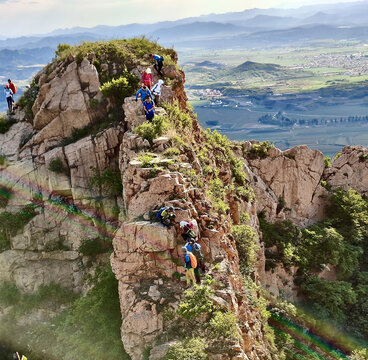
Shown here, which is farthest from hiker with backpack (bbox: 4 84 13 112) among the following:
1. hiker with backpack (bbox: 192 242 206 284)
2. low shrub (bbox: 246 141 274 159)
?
low shrub (bbox: 246 141 274 159)

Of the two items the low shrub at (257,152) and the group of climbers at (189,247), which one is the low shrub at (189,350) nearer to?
the group of climbers at (189,247)

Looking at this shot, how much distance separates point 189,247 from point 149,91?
9465 millimetres

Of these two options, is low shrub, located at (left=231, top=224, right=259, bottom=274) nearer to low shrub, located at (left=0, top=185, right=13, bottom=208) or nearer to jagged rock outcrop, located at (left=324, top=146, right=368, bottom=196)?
low shrub, located at (left=0, top=185, right=13, bottom=208)

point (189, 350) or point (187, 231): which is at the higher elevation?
point (187, 231)

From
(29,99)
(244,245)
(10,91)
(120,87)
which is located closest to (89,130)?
(120,87)

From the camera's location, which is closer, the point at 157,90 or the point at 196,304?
the point at 196,304

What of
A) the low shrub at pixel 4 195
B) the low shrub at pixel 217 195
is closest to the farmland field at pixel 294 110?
the low shrub at pixel 217 195

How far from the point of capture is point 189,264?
12.8m

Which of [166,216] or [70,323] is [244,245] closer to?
[166,216]

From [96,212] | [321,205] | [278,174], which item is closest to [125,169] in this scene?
[96,212]

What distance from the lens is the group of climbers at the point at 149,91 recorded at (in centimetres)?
1889

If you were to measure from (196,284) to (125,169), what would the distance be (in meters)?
6.94

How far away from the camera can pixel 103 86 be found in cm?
2192

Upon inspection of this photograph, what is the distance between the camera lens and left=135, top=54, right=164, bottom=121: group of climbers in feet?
62.0
